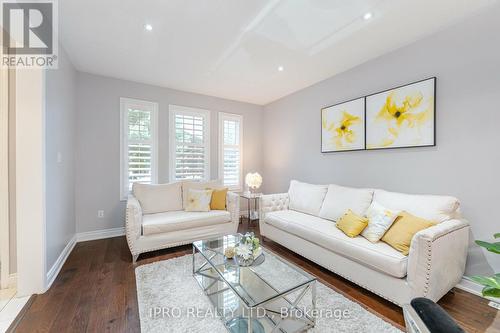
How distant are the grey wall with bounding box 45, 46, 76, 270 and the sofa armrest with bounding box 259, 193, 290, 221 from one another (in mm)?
2456

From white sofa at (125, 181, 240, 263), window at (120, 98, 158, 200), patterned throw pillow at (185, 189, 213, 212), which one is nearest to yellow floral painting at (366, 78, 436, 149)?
white sofa at (125, 181, 240, 263)

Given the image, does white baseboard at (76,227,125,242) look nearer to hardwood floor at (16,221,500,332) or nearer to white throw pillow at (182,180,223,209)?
hardwood floor at (16,221,500,332)

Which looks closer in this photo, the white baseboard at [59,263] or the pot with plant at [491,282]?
the pot with plant at [491,282]

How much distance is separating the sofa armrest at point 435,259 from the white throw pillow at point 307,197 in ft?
4.55

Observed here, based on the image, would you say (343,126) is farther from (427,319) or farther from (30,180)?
(30,180)

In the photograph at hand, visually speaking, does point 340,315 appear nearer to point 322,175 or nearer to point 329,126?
Answer: point 322,175

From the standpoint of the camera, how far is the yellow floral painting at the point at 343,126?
302 cm

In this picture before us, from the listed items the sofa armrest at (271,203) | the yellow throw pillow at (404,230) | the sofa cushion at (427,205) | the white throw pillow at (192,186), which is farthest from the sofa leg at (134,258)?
the sofa cushion at (427,205)

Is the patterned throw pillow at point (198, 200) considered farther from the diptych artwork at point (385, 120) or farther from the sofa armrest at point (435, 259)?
the sofa armrest at point (435, 259)

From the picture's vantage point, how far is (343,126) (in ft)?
10.6

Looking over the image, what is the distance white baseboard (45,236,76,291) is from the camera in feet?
7.05

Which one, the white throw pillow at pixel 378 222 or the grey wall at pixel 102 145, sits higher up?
the grey wall at pixel 102 145

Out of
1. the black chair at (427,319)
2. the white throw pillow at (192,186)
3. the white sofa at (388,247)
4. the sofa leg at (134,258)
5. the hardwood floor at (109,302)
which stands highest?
the white throw pillow at (192,186)

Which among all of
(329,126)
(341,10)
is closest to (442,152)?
(329,126)
